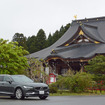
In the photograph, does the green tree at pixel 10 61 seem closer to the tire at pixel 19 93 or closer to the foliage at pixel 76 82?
the foliage at pixel 76 82

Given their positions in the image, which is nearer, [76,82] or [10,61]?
[76,82]

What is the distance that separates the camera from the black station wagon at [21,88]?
15.8 metres

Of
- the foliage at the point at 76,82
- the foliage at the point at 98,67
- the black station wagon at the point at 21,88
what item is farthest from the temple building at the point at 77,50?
the black station wagon at the point at 21,88

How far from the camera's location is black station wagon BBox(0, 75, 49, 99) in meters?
15.8

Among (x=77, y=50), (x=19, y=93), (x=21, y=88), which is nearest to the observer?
(x=21, y=88)

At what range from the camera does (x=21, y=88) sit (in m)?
15.9

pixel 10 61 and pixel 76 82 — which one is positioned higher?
pixel 10 61

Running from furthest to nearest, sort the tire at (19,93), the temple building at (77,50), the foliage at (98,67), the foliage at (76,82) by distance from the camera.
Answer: the temple building at (77,50) < the foliage at (98,67) < the foliage at (76,82) < the tire at (19,93)

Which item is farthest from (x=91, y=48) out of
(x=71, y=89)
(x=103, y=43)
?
(x=71, y=89)

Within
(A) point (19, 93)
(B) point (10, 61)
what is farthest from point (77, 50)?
(A) point (19, 93)

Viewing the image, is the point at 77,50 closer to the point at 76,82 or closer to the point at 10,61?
the point at 10,61

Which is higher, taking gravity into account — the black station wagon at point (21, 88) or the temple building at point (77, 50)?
the temple building at point (77, 50)

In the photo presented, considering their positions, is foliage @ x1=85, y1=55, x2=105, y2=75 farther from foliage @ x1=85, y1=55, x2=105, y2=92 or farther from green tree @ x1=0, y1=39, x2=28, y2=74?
green tree @ x1=0, y1=39, x2=28, y2=74

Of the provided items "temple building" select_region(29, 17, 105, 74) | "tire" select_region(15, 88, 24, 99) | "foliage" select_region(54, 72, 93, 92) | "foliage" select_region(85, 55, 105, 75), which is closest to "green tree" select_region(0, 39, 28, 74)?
"foliage" select_region(54, 72, 93, 92)
